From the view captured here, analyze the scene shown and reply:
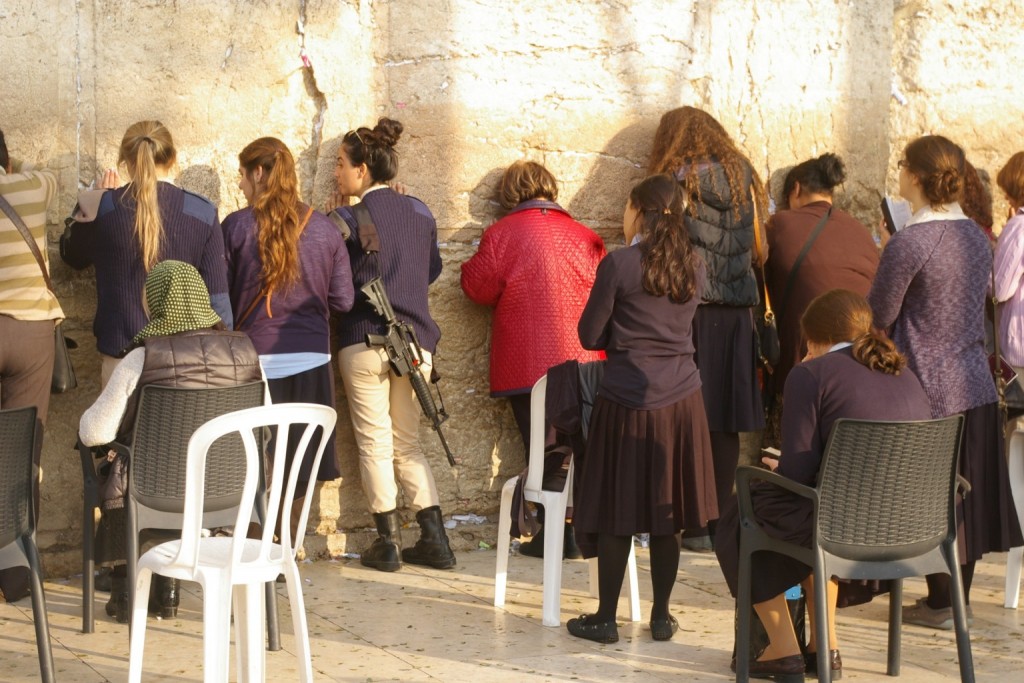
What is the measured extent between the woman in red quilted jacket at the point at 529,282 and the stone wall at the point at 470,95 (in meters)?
0.20

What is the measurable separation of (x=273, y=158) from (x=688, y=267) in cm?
174

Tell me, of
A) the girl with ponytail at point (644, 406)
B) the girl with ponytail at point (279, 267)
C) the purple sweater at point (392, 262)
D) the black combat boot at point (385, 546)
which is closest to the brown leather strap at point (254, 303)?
the girl with ponytail at point (279, 267)

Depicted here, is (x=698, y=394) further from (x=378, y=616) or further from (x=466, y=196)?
(x=466, y=196)

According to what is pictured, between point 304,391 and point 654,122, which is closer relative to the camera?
point 304,391

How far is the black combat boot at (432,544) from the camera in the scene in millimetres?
5859

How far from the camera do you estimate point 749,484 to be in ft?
13.5

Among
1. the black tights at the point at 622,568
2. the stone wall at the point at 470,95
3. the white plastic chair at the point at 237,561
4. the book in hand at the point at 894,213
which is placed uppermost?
the stone wall at the point at 470,95

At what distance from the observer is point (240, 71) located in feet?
19.1

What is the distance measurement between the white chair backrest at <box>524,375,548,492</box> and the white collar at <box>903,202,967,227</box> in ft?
4.72

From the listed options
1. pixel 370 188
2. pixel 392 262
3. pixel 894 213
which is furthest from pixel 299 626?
pixel 894 213

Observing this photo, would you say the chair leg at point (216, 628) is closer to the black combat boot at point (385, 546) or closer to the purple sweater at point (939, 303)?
the black combat boot at point (385, 546)

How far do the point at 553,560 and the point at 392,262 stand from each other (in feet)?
Answer: 4.95

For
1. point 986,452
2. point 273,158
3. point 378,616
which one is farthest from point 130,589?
point 986,452

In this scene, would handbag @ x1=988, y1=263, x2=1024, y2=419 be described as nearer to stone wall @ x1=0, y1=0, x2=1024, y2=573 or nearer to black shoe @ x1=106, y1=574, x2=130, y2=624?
stone wall @ x1=0, y1=0, x2=1024, y2=573
